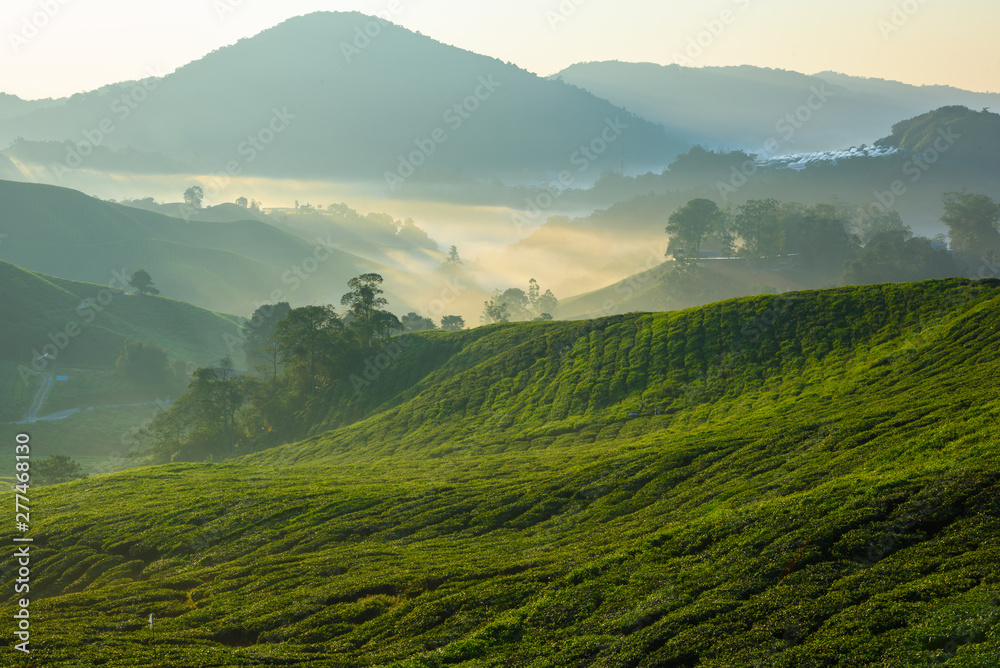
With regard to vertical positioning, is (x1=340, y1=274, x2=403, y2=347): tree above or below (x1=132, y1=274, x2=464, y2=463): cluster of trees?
above

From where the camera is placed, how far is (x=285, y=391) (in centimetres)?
13850

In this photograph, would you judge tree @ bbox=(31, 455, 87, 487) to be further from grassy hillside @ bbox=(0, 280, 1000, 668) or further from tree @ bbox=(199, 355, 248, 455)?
grassy hillside @ bbox=(0, 280, 1000, 668)

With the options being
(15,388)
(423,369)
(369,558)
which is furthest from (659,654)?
(15,388)

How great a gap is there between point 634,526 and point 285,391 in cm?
10848

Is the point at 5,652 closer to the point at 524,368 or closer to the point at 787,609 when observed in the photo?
the point at 787,609

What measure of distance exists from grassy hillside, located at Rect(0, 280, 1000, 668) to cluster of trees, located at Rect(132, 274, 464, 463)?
3652 centimetres

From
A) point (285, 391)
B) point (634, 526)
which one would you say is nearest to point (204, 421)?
point (285, 391)

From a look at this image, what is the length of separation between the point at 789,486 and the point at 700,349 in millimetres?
50017

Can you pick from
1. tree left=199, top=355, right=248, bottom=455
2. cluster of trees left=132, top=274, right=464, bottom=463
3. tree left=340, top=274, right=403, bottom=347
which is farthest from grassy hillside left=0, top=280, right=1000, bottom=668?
tree left=340, top=274, right=403, bottom=347

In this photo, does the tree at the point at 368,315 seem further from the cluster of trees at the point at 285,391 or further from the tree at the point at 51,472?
the tree at the point at 51,472

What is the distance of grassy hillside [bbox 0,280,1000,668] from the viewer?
3044cm

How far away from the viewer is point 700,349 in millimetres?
93688

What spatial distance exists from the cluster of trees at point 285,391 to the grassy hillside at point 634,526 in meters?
36.5

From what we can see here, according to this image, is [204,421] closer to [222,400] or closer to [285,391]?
[222,400]
